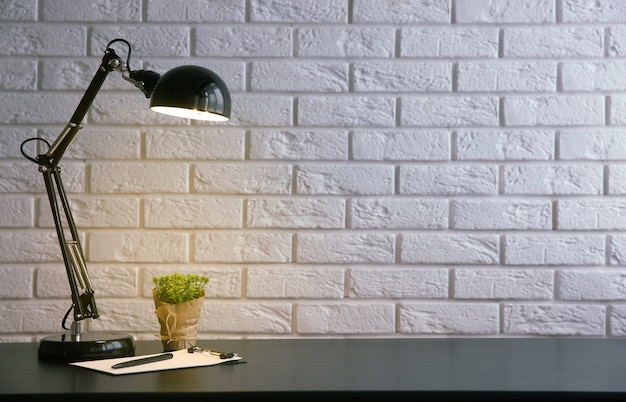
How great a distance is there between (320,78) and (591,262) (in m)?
0.87

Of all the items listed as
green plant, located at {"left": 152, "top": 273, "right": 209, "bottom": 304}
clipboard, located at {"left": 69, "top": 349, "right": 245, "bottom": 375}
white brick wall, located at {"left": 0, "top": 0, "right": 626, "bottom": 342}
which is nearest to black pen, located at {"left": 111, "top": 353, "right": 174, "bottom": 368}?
clipboard, located at {"left": 69, "top": 349, "right": 245, "bottom": 375}

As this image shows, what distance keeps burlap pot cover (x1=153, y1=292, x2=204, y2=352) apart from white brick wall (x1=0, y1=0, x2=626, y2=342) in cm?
24

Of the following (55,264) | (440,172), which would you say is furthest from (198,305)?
(440,172)

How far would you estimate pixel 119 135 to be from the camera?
1.96 m

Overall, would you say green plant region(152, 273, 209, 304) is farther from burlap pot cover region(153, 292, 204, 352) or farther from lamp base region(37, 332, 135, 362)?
lamp base region(37, 332, 135, 362)

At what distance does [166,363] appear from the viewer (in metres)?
1.53

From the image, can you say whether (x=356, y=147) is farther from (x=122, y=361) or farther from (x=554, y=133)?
(x=122, y=361)

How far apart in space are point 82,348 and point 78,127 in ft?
1.63

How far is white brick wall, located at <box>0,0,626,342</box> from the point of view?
1.96m

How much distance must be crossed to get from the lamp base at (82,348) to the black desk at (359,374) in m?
0.04

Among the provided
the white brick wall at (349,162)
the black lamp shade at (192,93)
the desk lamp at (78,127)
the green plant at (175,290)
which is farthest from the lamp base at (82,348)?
the black lamp shade at (192,93)

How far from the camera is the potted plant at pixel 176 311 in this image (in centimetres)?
171

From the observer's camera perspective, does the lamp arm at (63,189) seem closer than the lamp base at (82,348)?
No

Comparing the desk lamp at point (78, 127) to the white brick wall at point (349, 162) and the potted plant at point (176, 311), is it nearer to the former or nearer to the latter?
the potted plant at point (176, 311)
